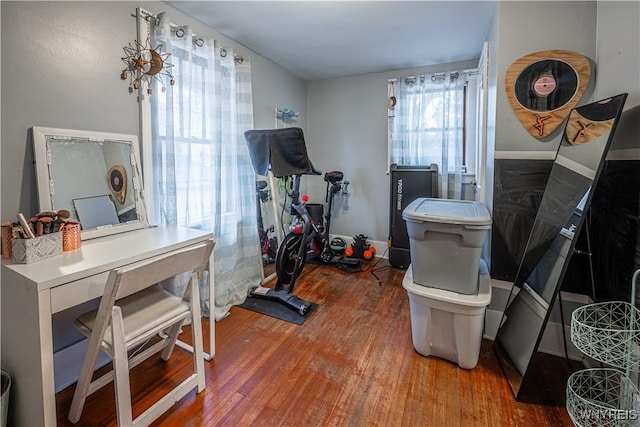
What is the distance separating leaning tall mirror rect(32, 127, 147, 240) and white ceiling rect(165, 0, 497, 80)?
1.21 meters

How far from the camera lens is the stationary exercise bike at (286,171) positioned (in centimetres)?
253

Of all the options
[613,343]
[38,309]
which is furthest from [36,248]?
[613,343]

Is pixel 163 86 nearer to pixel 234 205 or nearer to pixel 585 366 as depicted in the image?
pixel 234 205

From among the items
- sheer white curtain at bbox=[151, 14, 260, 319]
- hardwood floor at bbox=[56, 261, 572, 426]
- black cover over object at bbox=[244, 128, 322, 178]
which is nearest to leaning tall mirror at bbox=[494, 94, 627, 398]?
hardwood floor at bbox=[56, 261, 572, 426]

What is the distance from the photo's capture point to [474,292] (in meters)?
1.82

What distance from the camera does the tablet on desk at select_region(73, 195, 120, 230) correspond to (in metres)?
1.69

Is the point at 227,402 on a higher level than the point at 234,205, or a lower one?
lower

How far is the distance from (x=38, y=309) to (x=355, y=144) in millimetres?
3514

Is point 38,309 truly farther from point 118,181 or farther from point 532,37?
point 532,37

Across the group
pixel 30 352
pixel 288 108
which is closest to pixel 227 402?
pixel 30 352

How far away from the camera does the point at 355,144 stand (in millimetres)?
3996

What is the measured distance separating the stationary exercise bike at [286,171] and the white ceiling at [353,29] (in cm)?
88

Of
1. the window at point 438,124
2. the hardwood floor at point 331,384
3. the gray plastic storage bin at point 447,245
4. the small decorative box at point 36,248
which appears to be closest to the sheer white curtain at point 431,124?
the window at point 438,124

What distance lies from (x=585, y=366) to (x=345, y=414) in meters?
1.52
